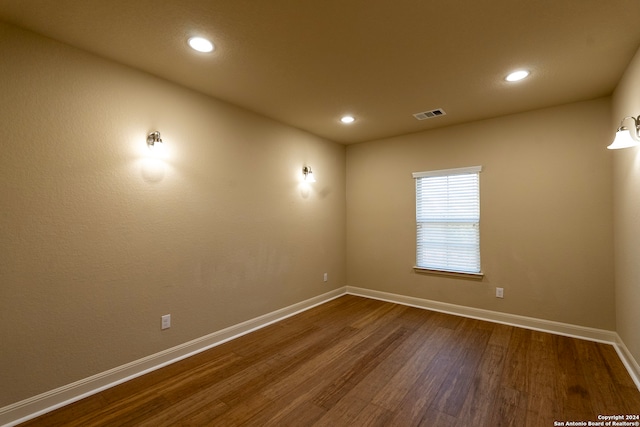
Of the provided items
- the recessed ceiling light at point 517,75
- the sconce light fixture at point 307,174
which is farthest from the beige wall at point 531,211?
the sconce light fixture at point 307,174

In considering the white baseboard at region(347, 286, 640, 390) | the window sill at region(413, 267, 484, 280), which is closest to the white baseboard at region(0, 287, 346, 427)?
the white baseboard at region(347, 286, 640, 390)

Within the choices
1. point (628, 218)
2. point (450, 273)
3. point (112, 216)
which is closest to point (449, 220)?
point (450, 273)

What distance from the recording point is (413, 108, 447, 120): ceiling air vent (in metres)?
3.57

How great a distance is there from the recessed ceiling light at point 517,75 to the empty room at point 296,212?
0.07ft

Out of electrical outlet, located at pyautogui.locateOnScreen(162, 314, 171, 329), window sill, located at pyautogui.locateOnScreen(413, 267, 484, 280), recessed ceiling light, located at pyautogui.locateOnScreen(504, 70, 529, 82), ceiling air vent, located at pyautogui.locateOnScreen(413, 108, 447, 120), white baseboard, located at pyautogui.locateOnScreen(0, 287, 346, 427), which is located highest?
recessed ceiling light, located at pyautogui.locateOnScreen(504, 70, 529, 82)

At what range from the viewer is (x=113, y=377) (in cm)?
238

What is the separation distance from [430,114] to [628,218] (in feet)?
7.08

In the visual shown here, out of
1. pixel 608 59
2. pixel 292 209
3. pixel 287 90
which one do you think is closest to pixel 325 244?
pixel 292 209

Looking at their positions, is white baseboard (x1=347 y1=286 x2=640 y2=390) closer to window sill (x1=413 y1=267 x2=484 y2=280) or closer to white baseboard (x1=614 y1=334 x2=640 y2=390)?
white baseboard (x1=614 y1=334 x2=640 y2=390)

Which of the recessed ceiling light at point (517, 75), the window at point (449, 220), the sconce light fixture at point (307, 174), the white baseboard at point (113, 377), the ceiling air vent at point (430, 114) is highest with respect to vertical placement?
the recessed ceiling light at point (517, 75)

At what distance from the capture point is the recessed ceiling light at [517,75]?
8.63 feet

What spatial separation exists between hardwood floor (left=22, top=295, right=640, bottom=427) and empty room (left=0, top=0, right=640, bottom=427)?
0.02 m

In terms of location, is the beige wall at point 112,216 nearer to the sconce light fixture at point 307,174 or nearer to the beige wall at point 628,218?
the sconce light fixture at point 307,174

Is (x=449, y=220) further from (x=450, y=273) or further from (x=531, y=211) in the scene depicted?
(x=531, y=211)
